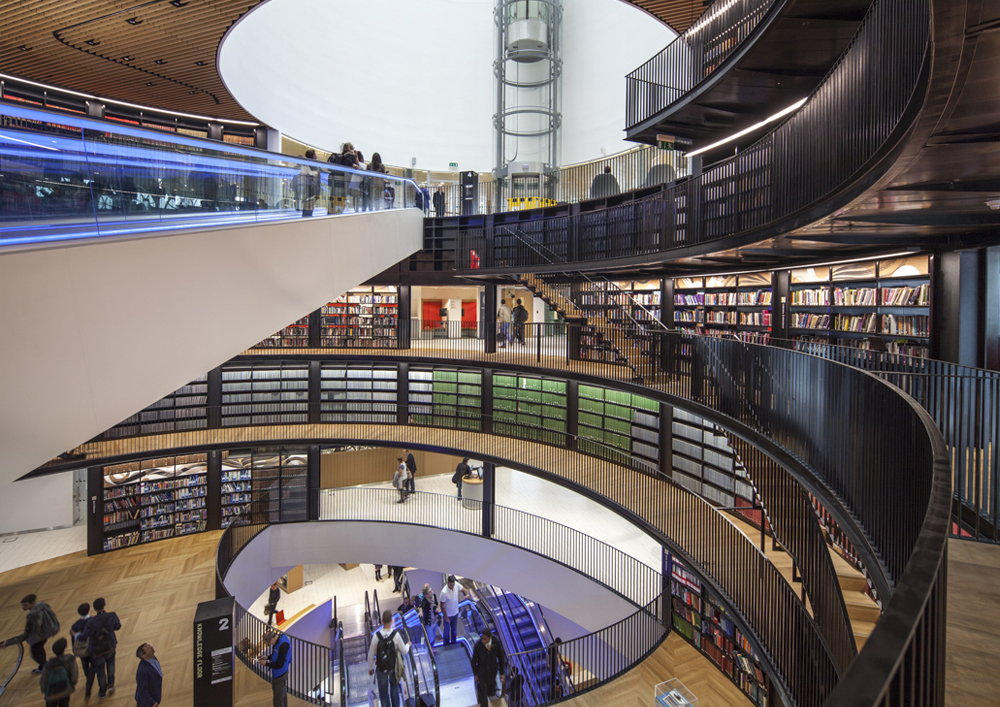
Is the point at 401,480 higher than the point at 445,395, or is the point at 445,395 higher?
the point at 445,395

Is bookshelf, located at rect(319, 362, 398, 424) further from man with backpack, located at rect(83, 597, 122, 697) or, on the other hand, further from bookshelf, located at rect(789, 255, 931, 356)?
bookshelf, located at rect(789, 255, 931, 356)

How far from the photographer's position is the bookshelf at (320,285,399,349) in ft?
48.4

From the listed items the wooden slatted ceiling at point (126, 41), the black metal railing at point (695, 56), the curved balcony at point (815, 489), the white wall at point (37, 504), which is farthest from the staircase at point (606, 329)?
the white wall at point (37, 504)

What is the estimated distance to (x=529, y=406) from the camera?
13.5m

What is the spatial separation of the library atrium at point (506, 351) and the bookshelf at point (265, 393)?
0.10 meters

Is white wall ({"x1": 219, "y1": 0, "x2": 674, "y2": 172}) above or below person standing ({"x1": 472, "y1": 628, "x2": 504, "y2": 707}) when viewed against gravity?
above

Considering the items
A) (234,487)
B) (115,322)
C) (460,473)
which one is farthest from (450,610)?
(115,322)

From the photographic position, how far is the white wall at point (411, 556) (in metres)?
11.3

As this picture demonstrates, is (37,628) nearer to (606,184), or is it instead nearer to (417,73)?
(606,184)

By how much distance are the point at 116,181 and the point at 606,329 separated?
7778 millimetres

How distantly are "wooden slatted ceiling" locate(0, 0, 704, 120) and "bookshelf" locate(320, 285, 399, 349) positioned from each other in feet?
19.0

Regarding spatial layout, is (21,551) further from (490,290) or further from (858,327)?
(858,327)

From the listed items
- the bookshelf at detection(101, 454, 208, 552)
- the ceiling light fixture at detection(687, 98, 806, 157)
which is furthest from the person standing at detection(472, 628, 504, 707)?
the ceiling light fixture at detection(687, 98, 806, 157)

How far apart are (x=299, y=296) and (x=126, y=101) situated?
10.6 m
